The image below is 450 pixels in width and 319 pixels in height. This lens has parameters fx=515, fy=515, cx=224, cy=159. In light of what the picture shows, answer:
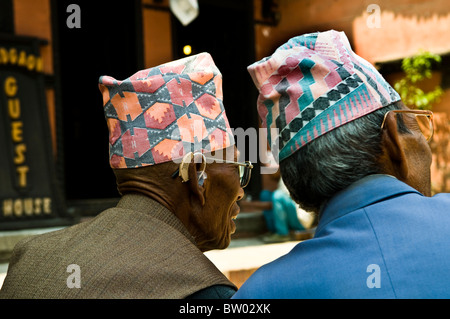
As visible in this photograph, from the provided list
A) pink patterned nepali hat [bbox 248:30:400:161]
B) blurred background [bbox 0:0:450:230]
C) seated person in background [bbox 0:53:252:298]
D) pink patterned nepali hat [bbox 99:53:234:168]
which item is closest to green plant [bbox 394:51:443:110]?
blurred background [bbox 0:0:450:230]

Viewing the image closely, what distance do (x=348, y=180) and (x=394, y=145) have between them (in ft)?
0.51

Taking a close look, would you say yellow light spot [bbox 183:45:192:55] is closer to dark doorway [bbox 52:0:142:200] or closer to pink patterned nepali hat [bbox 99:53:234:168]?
dark doorway [bbox 52:0:142:200]

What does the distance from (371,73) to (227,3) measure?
289 inches

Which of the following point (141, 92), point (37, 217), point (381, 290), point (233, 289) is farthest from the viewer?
point (37, 217)

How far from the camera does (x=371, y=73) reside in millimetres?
1427

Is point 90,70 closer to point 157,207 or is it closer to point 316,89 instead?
point 157,207

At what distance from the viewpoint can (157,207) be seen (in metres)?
1.74

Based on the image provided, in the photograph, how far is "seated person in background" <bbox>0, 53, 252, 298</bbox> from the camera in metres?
1.52

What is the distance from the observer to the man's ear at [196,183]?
1.76 metres

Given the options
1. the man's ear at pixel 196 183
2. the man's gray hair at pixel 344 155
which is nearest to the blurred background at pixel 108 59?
the man's ear at pixel 196 183

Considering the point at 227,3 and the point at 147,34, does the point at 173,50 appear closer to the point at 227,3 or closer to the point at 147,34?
the point at 147,34

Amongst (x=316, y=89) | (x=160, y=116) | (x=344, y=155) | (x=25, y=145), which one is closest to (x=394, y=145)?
(x=344, y=155)

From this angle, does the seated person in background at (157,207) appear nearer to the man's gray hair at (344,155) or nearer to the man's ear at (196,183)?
the man's ear at (196,183)
